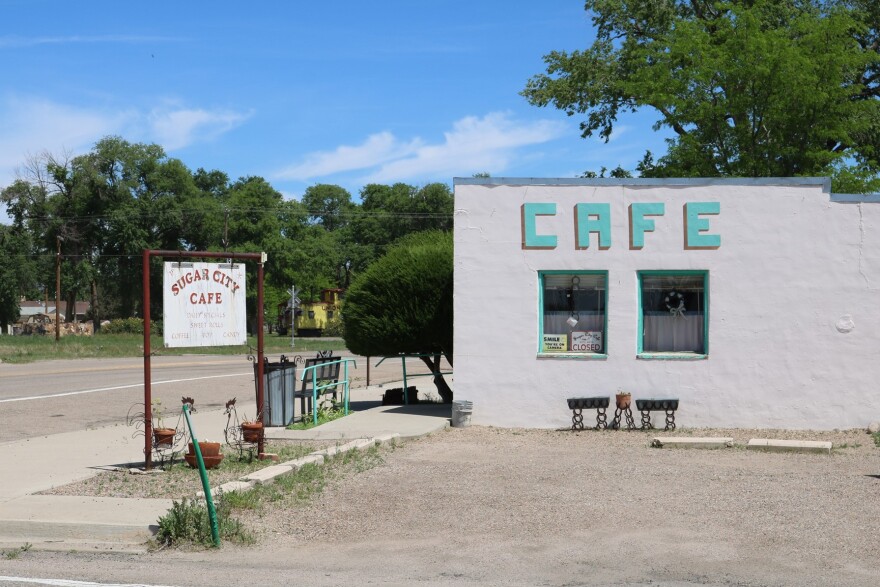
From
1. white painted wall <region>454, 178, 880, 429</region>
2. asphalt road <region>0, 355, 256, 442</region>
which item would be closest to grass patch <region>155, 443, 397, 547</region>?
white painted wall <region>454, 178, 880, 429</region>

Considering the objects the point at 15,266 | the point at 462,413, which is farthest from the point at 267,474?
the point at 15,266

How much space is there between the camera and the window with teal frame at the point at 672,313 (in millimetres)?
15414

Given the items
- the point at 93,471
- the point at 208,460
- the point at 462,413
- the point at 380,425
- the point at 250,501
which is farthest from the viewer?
the point at 462,413

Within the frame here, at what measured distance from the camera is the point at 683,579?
687 centimetres

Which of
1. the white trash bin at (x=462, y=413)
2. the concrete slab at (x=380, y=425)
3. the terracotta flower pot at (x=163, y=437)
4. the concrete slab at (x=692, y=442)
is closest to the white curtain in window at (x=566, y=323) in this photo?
the white trash bin at (x=462, y=413)

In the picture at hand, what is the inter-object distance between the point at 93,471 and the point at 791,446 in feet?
28.4

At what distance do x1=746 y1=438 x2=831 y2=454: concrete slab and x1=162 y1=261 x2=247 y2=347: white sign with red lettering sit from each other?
680cm

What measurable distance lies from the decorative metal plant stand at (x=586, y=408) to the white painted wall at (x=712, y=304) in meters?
0.18

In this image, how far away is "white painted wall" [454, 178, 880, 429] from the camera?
49.2 ft

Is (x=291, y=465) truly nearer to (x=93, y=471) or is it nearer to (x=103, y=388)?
(x=93, y=471)

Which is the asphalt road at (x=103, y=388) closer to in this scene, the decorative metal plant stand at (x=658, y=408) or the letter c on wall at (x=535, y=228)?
the letter c on wall at (x=535, y=228)

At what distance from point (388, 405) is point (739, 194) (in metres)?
7.36

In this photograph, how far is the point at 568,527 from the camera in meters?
8.46

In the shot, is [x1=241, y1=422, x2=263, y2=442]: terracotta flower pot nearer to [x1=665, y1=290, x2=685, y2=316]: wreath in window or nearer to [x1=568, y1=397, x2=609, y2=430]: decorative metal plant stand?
[x1=568, y1=397, x2=609, y2=430]: decorative metal plant stand
